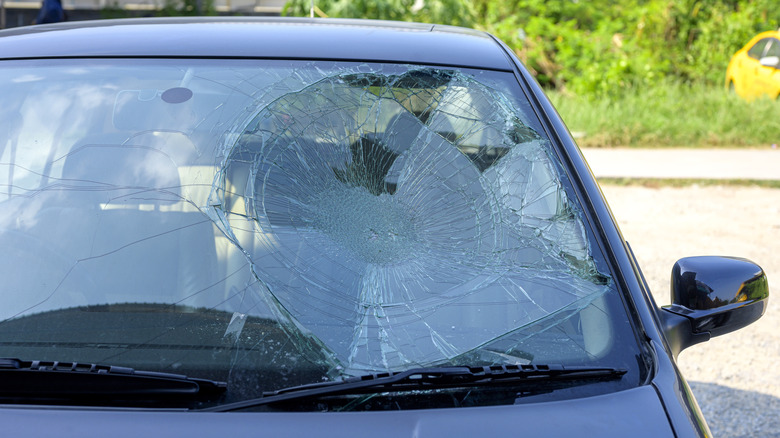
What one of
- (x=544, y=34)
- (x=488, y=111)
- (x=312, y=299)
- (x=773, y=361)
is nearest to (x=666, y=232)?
(x=773, y=361)

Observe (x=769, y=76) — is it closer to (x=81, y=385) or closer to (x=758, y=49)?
(x=758, y=49)

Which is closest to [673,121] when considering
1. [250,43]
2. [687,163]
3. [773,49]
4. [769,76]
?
[687,163]

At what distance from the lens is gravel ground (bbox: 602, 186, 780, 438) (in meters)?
3.35

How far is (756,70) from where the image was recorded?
1088 centimetres

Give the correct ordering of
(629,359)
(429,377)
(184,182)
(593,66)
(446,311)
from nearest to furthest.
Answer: (429,377) → (629,359) → (446,311) → (184,182) → (593,66)

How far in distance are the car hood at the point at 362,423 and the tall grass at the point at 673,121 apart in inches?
335

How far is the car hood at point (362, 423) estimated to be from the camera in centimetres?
110

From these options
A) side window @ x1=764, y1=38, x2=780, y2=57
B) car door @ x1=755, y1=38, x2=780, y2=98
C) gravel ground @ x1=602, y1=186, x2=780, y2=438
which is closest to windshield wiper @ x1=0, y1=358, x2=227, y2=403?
Answer: gravel ground @ x1=602, y1=186, x2=780, y2=438

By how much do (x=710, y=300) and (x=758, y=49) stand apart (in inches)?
433

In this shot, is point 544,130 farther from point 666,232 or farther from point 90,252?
point 666,232

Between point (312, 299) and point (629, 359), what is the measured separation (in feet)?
2.00

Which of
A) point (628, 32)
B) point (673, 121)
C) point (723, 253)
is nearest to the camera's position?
point (723, 253)

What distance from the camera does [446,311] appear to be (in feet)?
4.68

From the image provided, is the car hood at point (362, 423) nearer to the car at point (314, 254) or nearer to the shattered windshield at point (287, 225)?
the car at point (314, 254)
